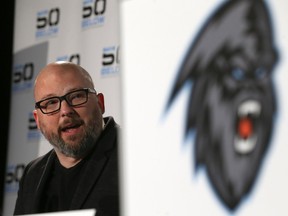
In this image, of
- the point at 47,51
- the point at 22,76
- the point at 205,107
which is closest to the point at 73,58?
the point at 47,51

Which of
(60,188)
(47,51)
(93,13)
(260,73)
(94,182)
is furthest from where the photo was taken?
(47,51)

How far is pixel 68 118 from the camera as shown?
118 cm

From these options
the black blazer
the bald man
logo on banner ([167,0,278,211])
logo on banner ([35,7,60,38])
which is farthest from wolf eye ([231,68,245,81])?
logo on banner ([35,7,60,38])

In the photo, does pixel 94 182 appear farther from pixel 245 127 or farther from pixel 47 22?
pixel 47 22

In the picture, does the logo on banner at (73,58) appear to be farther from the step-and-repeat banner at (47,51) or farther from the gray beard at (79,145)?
the gray beard at (79,145)

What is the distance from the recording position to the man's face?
3.91 feet

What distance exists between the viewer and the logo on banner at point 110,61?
184cm

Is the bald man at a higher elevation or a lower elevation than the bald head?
lower

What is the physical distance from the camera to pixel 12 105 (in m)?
2.17

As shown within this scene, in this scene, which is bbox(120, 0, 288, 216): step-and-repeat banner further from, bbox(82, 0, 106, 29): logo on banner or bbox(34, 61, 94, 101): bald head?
bbox(82, 0, 106, 29): logo on banner

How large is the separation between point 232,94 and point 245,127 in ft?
0.13

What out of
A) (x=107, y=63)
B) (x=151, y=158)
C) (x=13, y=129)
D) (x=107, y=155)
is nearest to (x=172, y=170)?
(x=151, y=158)

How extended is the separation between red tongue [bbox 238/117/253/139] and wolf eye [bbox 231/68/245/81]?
46mm

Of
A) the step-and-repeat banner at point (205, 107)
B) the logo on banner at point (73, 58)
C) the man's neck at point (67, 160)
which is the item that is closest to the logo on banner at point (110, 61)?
the logo on banner at point (73, 58)
